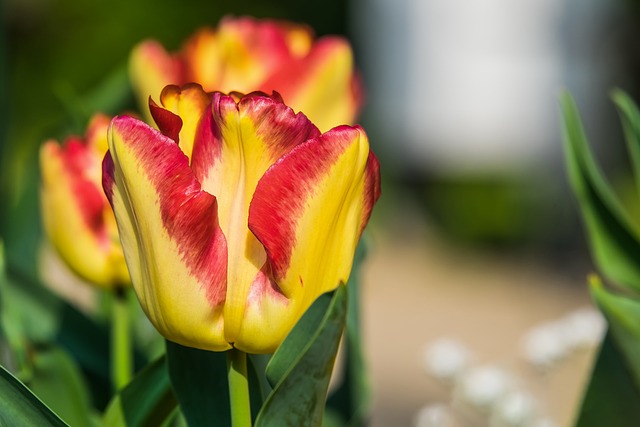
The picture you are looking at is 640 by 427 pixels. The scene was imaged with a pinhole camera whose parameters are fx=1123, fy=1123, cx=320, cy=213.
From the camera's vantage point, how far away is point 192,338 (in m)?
0.43

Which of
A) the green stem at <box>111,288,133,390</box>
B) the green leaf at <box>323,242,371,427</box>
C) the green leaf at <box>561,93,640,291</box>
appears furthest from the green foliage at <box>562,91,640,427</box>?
the green stem at <box>111,288,133,390</box>

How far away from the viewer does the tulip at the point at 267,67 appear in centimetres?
70

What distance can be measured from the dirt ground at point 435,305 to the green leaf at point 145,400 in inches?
72.2

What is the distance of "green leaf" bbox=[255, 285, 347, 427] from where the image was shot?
1.32ft

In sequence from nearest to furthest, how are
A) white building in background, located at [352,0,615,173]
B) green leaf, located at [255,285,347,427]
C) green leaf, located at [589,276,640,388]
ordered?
green leaf, located at [255,285,347,427], green leaf, located at [589,276,640,388], white building in background, located at [352,0,615,173]

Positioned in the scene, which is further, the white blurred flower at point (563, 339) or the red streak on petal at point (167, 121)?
the white blurred flower at point (563, 339)

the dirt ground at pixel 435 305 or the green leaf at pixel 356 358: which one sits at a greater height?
the green leaf at pixel 356 358

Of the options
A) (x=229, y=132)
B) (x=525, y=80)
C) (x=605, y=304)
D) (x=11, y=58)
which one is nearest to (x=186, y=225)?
(x=229, y=132)

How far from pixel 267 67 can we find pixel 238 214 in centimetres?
31

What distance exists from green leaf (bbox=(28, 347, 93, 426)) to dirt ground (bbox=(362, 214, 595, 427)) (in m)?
1.79

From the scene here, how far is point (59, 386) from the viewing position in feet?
1.96

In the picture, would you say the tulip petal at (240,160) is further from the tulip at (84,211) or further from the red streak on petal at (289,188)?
the tulip at (84,211)

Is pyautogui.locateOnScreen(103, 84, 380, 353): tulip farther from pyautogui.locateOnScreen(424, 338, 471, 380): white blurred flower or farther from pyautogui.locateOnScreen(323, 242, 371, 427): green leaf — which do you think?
pyautogui.locateOnScreen(424, 338, 471, 380): white blurred flower

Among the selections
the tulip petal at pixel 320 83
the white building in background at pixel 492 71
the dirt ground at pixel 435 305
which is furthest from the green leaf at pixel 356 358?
the white building in background at pixel 492 71
